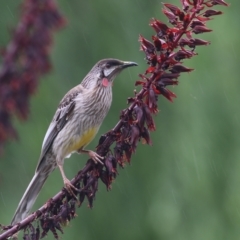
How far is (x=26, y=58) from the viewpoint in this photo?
1.19 metres

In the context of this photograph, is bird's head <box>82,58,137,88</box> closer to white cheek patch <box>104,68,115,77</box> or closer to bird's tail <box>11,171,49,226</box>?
white cheek patch <box>104,68,115,77</box>

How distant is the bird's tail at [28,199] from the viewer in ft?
13.5

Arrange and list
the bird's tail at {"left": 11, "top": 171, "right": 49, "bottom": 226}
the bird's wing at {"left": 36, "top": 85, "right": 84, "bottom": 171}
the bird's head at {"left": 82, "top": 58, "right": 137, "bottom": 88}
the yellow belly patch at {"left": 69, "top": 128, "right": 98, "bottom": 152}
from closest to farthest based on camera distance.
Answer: the bird's tail at {"left": 11, "top": 171, "right": 49, "bottom": 226} → the bird's head at {"left": 82, "top": 58, "right": 137, "bottom": 88} → the yellow belly patch at {"left": 69, "top": 128, "right": 98, "bottom": 152} → the bird's wing at {"left": 36, "top": 85, "right": 84, "bottom": 171}

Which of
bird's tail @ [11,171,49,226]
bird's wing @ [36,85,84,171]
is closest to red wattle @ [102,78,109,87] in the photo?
bird's wing @ [36,85,84,171]

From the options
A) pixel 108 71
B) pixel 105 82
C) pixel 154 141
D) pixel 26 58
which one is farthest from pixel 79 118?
pixel 26 58

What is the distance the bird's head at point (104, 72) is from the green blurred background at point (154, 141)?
171 cm

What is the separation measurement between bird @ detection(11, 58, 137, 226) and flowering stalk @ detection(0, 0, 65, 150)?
4.00 m

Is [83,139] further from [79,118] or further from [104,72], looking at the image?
[104,72]

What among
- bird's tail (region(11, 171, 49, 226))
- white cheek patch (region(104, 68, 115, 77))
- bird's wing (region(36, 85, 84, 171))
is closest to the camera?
bird's tail (region(11, 171, 49, 226))

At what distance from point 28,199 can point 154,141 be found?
457 centimetres

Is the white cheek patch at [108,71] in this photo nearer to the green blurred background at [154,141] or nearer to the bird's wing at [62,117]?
the bird's wing at [62,117]


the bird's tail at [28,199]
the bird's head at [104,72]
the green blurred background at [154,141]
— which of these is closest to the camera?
the bird's tail at [28,199]

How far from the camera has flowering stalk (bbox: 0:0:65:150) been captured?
3.87 ft

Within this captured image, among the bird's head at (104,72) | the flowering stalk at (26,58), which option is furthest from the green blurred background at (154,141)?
the flowering stalk at (26,58)
